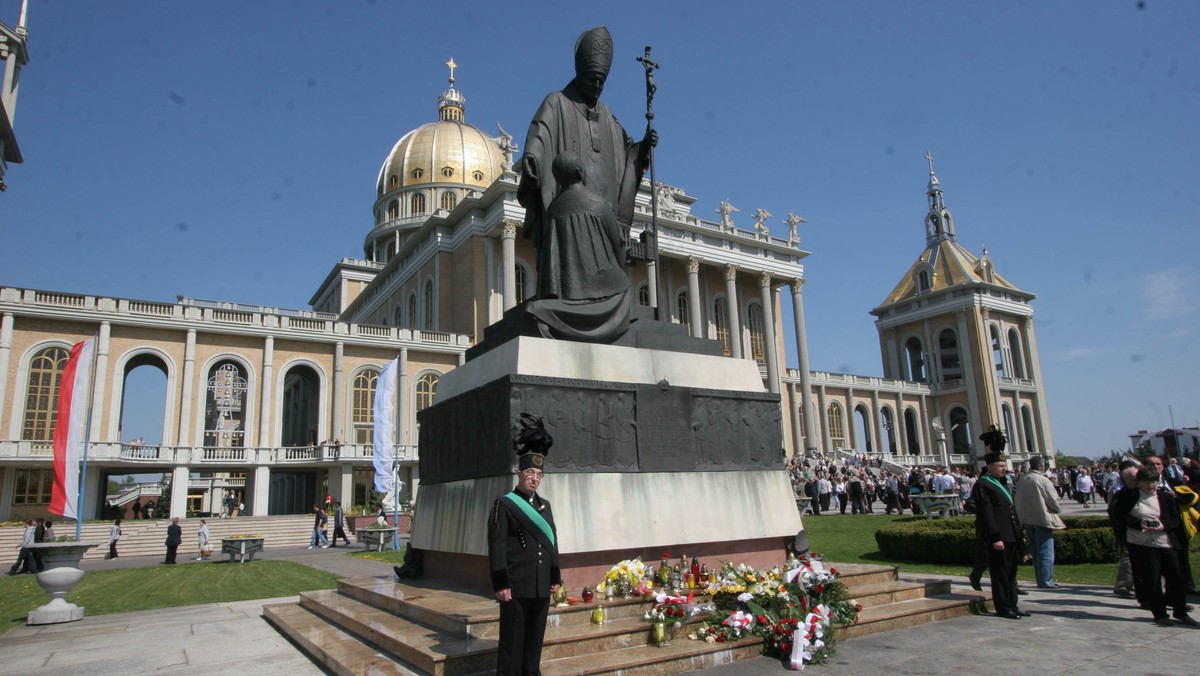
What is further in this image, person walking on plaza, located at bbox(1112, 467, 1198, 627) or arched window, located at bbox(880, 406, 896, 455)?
arched window, located at bbox(880, 406, 896, 455)

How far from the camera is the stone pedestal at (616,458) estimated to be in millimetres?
6234

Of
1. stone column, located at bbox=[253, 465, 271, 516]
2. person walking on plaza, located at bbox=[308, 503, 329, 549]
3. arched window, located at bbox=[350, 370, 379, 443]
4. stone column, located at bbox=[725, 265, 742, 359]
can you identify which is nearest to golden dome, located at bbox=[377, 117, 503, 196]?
stone column, located at bbox=[725, 265, 742, 359]

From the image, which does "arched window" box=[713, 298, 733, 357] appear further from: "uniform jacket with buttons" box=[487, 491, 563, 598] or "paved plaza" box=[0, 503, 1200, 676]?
"uniform jacket with buttons" box=[487, 491, 563, 598]

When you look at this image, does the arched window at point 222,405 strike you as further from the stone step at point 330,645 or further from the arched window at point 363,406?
the stone step at point 330,645

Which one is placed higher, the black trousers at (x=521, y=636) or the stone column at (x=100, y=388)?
the stone column at (x=100, y=388)

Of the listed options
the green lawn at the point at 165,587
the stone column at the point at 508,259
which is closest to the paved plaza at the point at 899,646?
the green lawn at the point at 165,587

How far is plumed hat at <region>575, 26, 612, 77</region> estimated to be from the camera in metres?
7.85

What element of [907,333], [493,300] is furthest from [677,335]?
[907,333]

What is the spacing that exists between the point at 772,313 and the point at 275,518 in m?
34.1

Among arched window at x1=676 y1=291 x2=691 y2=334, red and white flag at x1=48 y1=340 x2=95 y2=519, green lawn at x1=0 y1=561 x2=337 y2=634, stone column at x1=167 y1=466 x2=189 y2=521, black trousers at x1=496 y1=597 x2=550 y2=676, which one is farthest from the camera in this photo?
arched window at x1=676 y1=291 x2=691 y2=334

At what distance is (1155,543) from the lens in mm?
6617

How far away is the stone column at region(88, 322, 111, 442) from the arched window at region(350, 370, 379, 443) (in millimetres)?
10643

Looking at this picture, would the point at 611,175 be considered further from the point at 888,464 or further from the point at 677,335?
the point at 888,464

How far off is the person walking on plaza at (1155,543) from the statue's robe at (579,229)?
5.11 meters
